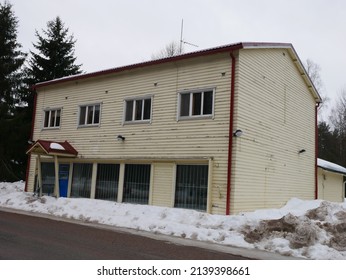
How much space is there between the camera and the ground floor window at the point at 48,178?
20.3 metres

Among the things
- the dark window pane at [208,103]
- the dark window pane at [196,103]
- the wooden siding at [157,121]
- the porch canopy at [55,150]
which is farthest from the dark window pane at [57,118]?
the dark window pane at [208,103]

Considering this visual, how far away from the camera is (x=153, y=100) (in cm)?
1661

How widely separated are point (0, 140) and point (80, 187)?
11820 mm

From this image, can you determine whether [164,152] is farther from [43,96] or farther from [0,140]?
[0,140]

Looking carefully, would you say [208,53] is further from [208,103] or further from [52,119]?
[52,119]

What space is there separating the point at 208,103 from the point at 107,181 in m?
6.19

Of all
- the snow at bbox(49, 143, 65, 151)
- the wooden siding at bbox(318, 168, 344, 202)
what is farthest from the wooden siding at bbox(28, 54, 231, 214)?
the wooden siding at bbox(318, 168, 344, 202)

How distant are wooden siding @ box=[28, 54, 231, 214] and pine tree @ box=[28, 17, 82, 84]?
11.7m

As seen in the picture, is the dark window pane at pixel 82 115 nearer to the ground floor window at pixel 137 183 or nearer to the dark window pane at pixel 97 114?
the dark window pane at pixel 97 114

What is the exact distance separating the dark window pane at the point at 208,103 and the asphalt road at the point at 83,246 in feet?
19.0

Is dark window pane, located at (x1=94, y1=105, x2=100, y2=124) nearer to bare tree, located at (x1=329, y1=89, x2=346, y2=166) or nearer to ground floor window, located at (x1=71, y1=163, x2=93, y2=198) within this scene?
ground floor window, located at (x1=71, y1=163, x2=93, y2=198)

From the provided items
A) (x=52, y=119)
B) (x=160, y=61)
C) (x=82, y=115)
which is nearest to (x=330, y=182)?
(x=160, y=61)

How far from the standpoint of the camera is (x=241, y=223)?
12.0 metres

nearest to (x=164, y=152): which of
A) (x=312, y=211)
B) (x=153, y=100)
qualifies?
(x=153, y=100)
